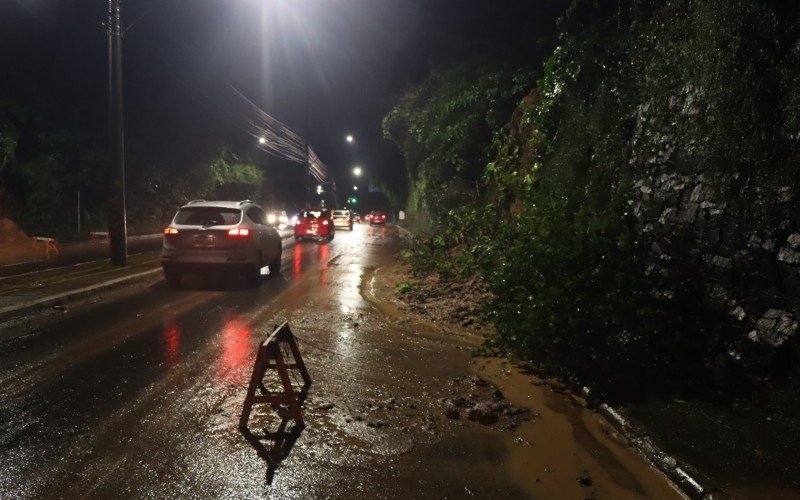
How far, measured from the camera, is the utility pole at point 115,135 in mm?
15789

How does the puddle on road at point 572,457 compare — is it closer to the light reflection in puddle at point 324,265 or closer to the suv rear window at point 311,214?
the light reflection in puddle at point 324,265

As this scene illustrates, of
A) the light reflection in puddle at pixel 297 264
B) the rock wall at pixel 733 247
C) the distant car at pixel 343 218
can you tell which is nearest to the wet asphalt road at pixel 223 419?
the rock wall at pixel 733 247

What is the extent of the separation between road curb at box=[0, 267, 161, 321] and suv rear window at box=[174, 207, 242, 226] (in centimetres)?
186

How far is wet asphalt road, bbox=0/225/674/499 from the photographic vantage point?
4156 mm

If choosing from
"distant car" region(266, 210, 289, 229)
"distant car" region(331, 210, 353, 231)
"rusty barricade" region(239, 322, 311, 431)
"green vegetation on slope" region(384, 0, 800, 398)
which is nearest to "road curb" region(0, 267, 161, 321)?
"rusty barricade" region(239, 322, 311, 431)

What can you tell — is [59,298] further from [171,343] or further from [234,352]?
[234,352]

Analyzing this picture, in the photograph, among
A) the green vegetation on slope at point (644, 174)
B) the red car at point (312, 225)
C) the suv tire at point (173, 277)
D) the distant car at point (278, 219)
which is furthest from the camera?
the distant car at point (278, 219)

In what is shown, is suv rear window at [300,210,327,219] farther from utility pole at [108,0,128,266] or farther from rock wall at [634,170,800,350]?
rock wall at [634,170,800,350]

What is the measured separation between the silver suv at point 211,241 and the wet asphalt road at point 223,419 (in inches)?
132

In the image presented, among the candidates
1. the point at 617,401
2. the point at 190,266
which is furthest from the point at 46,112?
the point at 617,401

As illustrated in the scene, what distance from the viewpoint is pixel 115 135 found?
16.3m

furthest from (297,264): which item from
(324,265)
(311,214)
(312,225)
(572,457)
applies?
(572,457)

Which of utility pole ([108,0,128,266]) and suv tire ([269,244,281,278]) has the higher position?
utility pole ([108,0,128,266])

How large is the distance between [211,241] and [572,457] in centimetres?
1008
